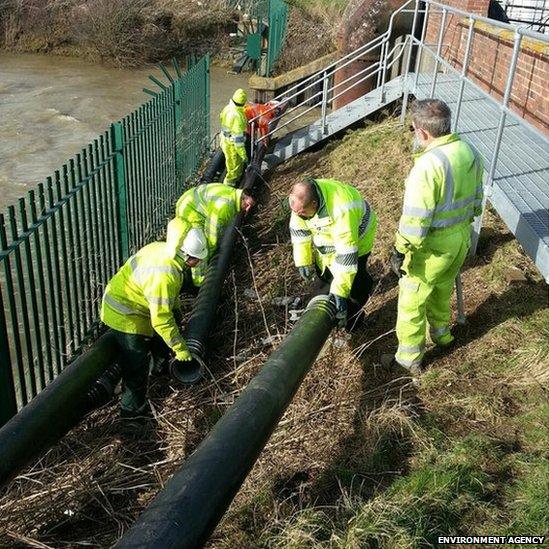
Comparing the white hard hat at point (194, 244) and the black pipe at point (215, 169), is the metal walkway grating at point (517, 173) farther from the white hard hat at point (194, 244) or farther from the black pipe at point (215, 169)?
the black pipe at point (215, 169)

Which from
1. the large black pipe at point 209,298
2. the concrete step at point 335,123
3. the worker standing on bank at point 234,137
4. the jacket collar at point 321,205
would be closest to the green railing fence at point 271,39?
the concrete step at point 335,123

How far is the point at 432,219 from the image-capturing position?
164 inches

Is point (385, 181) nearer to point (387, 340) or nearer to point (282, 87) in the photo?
point (387, 340)

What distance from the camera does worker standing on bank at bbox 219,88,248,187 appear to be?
9.67 meters

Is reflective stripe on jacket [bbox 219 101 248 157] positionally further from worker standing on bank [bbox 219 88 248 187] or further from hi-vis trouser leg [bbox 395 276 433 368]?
hi-vis trouser leg [bbox 395 276 433 368]

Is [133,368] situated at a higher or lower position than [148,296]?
lower

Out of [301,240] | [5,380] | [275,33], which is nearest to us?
[5,380]

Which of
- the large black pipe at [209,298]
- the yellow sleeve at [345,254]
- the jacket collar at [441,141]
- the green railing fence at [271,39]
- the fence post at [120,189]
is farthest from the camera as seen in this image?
the green railing fence at [271,39]

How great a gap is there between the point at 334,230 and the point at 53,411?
7.58 feet

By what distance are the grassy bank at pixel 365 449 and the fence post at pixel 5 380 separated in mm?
425

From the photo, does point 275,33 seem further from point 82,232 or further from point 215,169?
point 82,232

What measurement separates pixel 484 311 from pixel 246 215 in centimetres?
430

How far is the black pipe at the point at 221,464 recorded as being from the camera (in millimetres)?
2566

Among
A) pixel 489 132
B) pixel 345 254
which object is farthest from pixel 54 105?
pixel 345 254
